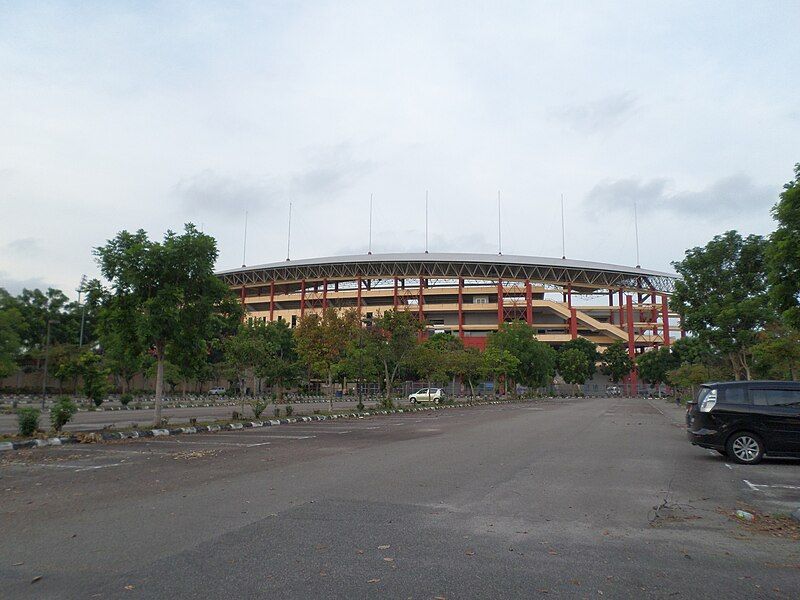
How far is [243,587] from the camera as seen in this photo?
477 cm

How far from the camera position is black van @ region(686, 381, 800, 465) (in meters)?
12.9

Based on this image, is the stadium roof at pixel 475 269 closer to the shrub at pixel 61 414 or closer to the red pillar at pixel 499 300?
the red pillar at pixel 499 300

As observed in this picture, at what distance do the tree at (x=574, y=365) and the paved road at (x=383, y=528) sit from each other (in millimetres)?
71946

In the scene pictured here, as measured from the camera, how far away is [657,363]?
84750 millimetres

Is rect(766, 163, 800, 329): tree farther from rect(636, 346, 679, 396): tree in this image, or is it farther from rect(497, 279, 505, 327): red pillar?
rect(636, 346, 679, 396): tree

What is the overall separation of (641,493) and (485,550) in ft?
14.8

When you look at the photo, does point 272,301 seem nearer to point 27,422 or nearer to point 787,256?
point 27,422

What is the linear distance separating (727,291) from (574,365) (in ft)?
191

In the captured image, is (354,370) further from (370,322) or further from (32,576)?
(32,576)

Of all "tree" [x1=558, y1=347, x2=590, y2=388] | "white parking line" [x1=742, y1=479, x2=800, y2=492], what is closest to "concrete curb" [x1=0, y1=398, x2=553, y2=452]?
"white parking line" [x1=742, y1=479, x2=800, y2=492]

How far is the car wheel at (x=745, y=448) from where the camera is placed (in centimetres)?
1298

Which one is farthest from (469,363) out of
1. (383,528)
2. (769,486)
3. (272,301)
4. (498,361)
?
(383,528)

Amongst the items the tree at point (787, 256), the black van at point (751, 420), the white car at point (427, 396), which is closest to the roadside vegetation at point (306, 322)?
the tree at point (787, 256)

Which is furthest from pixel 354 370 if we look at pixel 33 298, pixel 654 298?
pixel 654 298
